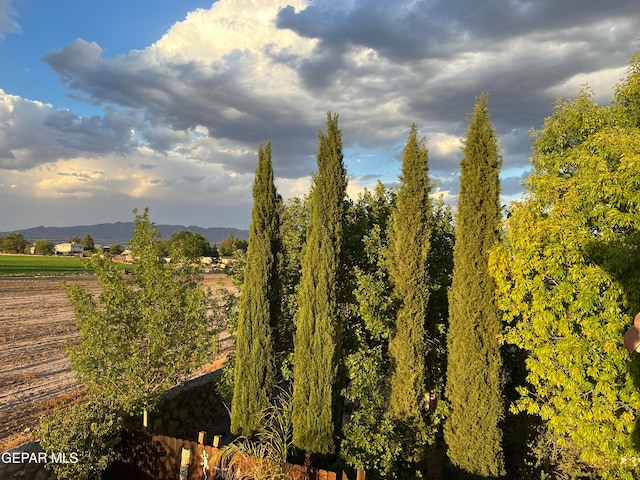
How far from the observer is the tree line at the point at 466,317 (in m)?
6.95

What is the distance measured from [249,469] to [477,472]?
4715mm

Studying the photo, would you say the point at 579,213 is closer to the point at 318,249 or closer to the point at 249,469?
the point at 318,249

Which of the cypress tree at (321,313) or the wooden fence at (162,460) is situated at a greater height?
the cypress tree at (321,313)

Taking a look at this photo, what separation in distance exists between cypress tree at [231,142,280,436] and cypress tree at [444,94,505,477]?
12.9 feet

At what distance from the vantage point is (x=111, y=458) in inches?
263

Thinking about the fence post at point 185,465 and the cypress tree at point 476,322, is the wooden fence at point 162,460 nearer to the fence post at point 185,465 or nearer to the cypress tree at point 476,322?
the fence post at point 185,465

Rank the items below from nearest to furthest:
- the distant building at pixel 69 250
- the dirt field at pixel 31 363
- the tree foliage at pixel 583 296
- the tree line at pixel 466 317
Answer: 1. the tree foliage at pixel 583 296
2. the tree line at pixel 466 317
3. the dirt field at pixel 31 363
4. the distant building at pixel 69 250

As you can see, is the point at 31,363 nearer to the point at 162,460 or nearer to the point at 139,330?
the point at 139,330

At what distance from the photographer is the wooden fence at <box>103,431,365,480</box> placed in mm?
6762

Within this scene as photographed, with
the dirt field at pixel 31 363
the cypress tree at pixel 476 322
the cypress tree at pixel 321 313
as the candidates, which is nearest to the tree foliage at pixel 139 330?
the dirt field at pixel 31 363

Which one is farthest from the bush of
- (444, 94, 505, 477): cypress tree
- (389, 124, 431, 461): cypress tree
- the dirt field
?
(444, 94, 505, 477): cypress tree

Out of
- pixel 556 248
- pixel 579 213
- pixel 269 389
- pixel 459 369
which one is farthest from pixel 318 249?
pixel 579 213

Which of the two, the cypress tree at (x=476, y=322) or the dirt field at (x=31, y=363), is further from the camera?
the dirt field at (x=31, y=363)

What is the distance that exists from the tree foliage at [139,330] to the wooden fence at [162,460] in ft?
2.47
